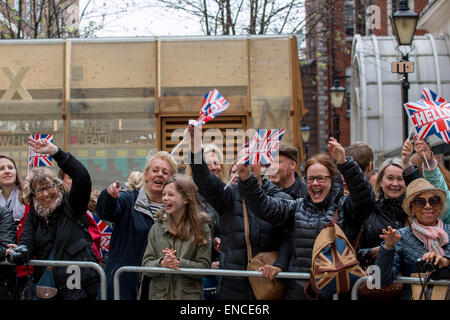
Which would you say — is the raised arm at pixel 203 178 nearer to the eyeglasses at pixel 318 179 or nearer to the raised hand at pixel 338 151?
the eyeglasses at pixel 318 179

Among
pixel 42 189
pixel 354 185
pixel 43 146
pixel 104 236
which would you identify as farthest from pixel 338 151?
pixel 104 236

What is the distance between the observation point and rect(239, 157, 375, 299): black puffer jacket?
17.1 ft

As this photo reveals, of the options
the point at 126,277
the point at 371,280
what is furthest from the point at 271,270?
the point at 126,277

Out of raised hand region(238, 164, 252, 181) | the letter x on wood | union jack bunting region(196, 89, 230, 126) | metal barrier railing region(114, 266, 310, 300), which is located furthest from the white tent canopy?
metal barrier railing region(114, 266, 310, 300)

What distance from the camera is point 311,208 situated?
5488 mm

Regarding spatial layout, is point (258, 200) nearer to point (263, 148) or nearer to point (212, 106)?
point (263, 148)

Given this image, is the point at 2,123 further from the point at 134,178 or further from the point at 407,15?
the point at 407,15

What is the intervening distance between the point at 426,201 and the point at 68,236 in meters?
2.95

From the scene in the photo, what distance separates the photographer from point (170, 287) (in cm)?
566

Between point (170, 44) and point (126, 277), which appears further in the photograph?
point (170, 44)

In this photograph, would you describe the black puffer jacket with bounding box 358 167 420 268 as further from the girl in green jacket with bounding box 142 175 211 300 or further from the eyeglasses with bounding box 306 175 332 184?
the girl in green jacket with bounding box 142 175 211 300

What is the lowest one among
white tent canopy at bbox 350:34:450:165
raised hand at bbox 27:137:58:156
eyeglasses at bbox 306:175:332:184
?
eyeglasses at bbox 306:175:332:184

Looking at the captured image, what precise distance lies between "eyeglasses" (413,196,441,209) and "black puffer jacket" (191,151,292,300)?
104 centimetres

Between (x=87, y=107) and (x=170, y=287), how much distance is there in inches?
238
